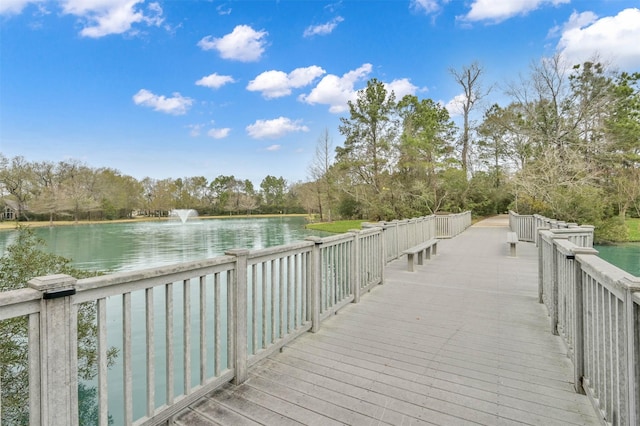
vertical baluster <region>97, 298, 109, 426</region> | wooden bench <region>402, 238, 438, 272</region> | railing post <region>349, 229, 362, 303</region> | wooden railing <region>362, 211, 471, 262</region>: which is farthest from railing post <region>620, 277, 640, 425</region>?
wooden bench <region>402, 238, 438, 272</region>

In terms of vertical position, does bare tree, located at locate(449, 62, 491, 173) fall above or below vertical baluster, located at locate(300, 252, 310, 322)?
above

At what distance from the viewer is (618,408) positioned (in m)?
1.46

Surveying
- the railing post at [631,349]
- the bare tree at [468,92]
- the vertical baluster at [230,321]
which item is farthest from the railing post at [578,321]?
the bare tree at [468,92]

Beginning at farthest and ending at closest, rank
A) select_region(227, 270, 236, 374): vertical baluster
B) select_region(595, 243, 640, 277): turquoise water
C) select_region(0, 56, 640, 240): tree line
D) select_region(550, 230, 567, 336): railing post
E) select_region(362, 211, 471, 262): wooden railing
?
select_region(0, 56, 640, 240): tree line → select_region(595, 243, 640, 277): turquoise water → select_region(362, 211, 471, 262): wooden railing → select_region(550, 230, 567, 336): railing post → select_region(227, 270, 236, 374): vertical baluster

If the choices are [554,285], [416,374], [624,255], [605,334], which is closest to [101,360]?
[416,374]

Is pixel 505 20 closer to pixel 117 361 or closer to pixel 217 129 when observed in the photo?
pixel 117 361

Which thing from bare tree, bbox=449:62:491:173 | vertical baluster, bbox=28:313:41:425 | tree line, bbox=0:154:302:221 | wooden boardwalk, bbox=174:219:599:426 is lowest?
wooden boardwalk, bbox=174:219:599:426

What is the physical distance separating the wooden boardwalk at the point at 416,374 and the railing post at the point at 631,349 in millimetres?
764

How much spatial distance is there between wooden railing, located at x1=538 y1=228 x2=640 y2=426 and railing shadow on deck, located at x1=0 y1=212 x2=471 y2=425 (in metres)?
1.98

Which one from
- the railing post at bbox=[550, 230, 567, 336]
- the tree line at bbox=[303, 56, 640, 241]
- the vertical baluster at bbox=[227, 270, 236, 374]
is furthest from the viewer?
the tree line at bbox=[303, 56, 640, 241]

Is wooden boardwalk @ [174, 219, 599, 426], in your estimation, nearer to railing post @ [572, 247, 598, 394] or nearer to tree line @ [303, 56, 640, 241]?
railing post @ [572, 247, 598, 394]

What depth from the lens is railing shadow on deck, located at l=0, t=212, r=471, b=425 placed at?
1.26 meters

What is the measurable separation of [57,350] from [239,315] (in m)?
1.11

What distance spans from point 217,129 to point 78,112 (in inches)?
455
